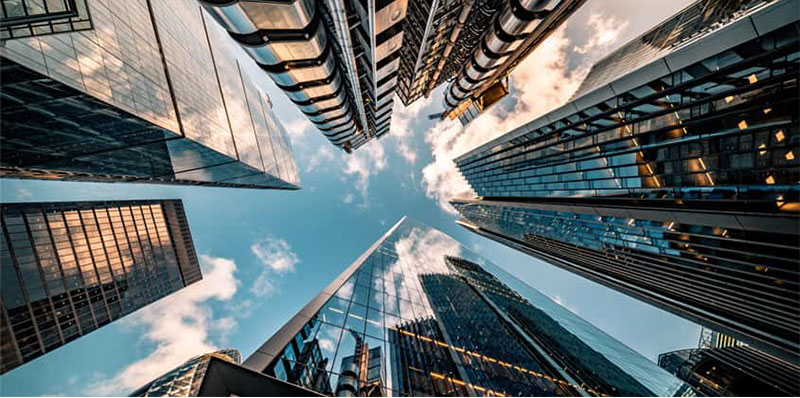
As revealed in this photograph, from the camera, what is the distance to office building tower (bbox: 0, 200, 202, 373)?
36.2 meters

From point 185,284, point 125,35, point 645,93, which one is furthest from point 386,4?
point 185,284

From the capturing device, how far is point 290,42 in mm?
10648

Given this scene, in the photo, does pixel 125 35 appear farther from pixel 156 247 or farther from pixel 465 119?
pixel 156 247

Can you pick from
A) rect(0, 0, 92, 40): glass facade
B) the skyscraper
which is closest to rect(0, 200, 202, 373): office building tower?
the skyscraper

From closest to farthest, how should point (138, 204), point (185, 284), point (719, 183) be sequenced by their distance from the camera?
point (719, 183), point (138, 204), point (185, 284)

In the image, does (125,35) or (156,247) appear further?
(156,247)

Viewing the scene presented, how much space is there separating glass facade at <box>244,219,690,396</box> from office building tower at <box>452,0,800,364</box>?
426 inches

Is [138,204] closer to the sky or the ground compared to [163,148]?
closer to the sky

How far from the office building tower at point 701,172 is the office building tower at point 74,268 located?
74.1m

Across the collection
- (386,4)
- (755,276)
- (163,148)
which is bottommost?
(755,276)

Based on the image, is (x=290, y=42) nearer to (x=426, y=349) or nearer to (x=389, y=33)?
(x=389, y=33)

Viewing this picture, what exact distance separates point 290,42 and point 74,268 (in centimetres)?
6908

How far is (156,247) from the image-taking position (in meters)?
66.4

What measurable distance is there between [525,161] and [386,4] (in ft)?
82.2
